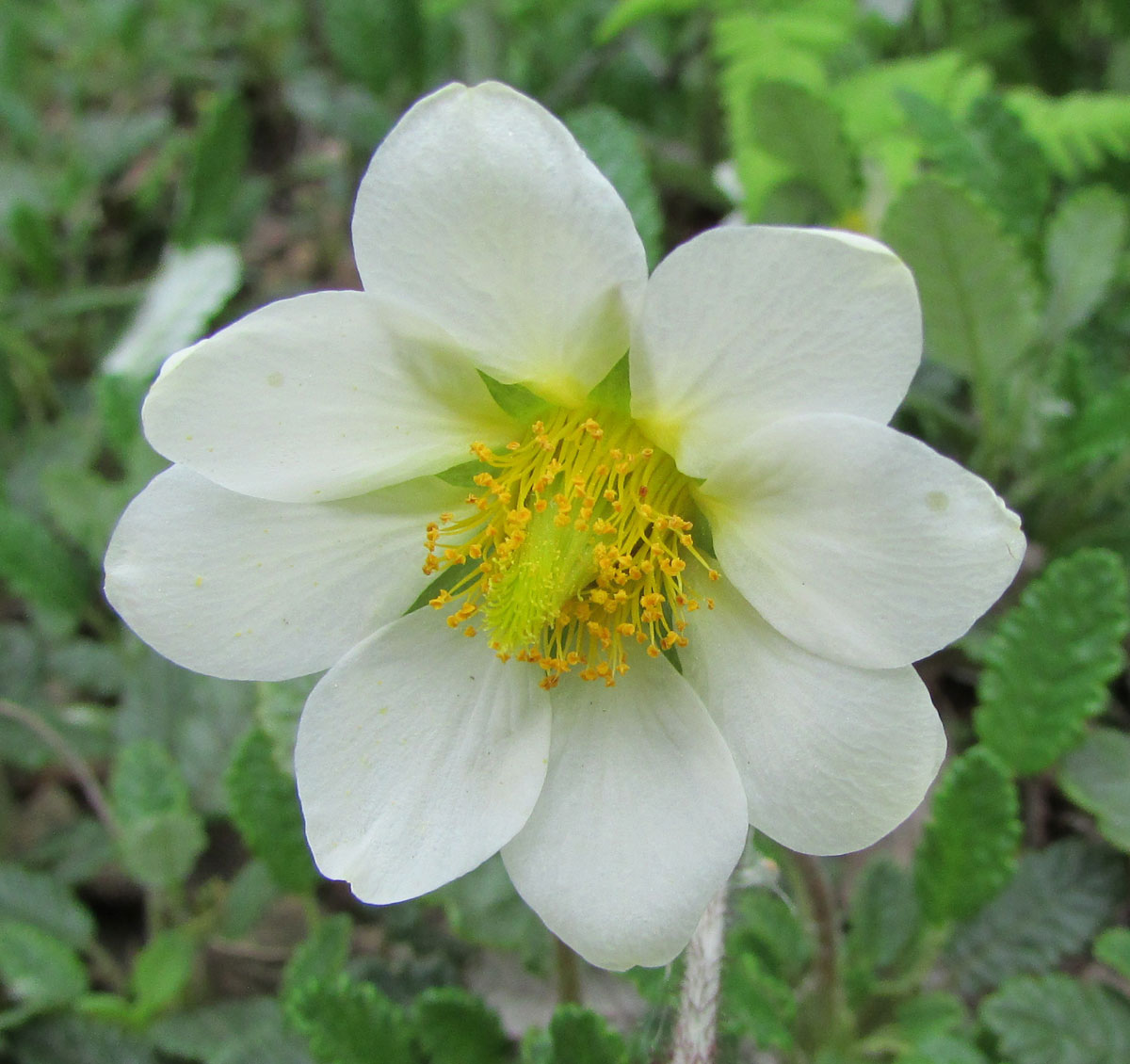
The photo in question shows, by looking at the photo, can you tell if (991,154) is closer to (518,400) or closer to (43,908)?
(518,400)

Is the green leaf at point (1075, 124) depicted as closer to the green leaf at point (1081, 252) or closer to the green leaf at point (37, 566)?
the green leaf at point (1081, 252)

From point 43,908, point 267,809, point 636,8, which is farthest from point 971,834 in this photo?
point 636,8

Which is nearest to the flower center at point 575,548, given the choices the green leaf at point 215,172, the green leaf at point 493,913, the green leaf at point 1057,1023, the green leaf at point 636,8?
the green leaf at point 493,913

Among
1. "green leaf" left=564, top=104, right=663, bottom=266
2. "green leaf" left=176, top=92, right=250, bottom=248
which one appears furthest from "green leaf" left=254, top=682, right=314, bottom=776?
"green leaf" left=176, top=92, right=250, bottom=248

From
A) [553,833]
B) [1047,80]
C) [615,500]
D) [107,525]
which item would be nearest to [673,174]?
[1047,80]

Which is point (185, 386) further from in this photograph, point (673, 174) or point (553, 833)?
point (673, 174)

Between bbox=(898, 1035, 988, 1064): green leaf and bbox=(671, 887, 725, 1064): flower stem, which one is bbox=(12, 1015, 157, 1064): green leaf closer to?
bbox=(671, 887, 725, 1064): flower stem

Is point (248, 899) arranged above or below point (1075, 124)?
below
